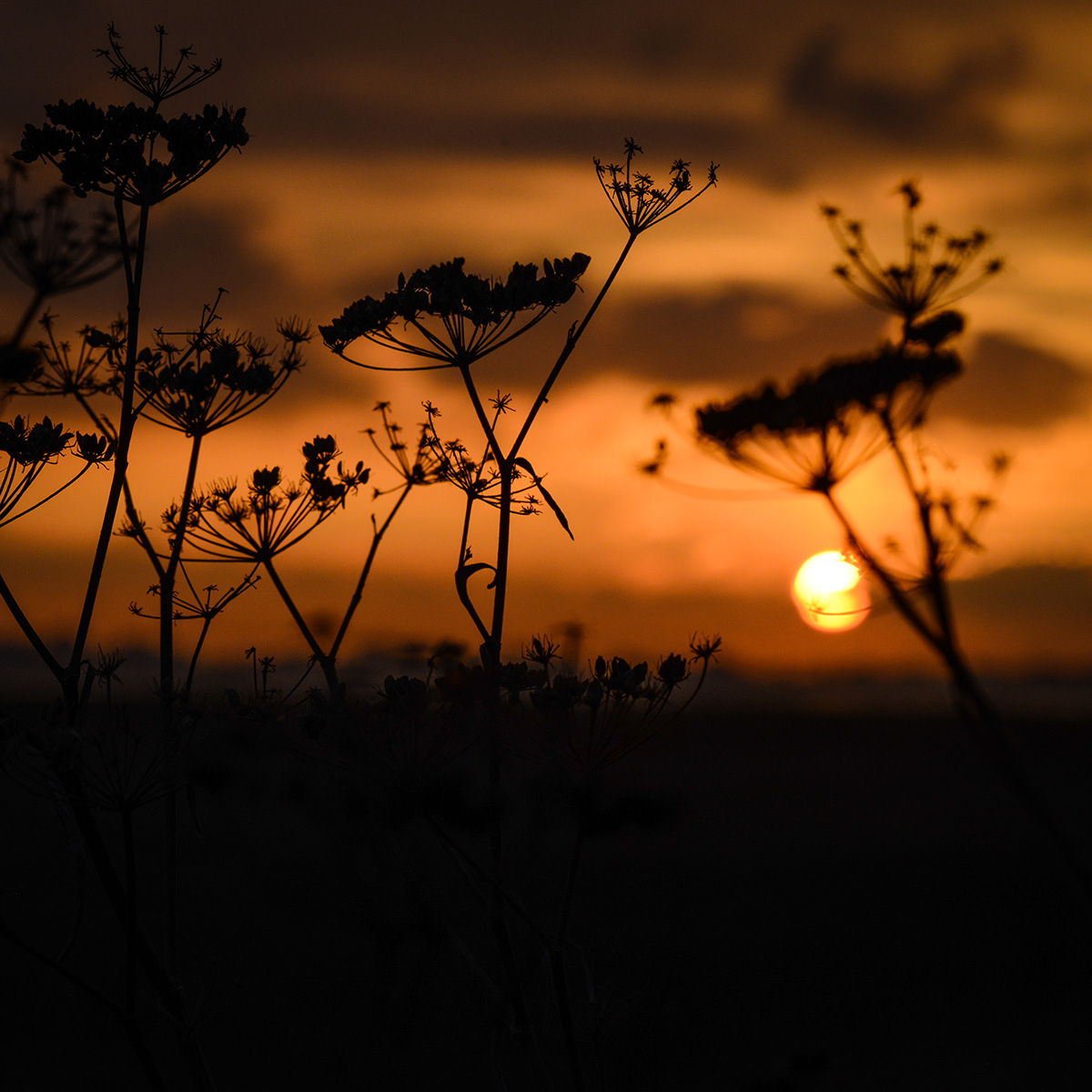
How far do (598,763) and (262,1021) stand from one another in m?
16.5

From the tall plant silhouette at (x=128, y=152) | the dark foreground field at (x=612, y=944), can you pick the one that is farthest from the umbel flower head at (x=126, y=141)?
the dark foreground field at (x=612, y=944)

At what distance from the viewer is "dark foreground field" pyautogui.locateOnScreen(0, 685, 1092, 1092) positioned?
430 cm

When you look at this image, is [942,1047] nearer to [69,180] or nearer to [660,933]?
[660,933]

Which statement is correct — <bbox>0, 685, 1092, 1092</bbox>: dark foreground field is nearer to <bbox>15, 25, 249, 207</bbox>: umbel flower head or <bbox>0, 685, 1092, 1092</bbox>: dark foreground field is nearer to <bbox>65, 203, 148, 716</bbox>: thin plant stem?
<bbox>65, 203, 148, 716</bbox>: thin plant stem

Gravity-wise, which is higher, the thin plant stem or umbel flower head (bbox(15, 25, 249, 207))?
umbel flower head (bbox(15, 25, 249, 207))

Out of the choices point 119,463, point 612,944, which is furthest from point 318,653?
point 612,944

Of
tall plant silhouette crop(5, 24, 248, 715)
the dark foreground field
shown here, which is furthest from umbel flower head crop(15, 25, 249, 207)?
the dark foreground field

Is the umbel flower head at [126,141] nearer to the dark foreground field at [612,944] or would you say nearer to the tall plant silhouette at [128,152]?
the tall plant silhouette at [128,152]

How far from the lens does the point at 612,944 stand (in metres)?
15.5

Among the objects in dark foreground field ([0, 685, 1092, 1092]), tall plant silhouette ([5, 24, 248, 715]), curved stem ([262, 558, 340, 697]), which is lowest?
dark foreground field ([0, 685, 1092, 1092])

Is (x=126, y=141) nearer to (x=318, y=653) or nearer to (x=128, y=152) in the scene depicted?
(x=128, y=152)

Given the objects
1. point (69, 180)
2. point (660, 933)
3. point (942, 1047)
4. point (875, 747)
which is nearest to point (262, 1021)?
point (660, 933)

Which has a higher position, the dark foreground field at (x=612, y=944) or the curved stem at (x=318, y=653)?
the curved stem at (x=318, y=653)

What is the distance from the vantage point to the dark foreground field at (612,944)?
4.30m
